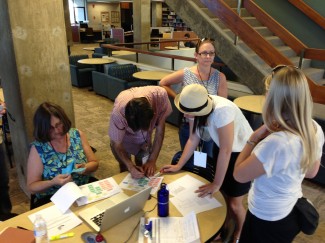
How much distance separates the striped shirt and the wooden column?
73 centimetres

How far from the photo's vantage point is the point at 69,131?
2105 millimetres

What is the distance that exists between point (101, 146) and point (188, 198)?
2.70 metres

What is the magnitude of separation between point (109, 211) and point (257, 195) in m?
0.74

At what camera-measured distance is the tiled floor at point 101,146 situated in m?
2.82

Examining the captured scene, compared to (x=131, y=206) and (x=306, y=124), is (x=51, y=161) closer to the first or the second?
(x=131, y=206)

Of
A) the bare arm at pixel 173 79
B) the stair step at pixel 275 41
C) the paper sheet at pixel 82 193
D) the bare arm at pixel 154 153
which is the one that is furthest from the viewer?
the stair step at pixel 275 41

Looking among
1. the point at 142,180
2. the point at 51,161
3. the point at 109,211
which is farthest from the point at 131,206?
the point at 51,161

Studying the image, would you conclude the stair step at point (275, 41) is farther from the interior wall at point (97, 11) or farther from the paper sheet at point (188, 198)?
the interior wall at point (97, 11)

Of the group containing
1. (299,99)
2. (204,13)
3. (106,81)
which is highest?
(204,13)

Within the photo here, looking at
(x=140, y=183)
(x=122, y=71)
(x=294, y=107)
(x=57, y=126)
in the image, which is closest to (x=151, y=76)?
(x=122, y=71)

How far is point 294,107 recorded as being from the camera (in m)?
1.23

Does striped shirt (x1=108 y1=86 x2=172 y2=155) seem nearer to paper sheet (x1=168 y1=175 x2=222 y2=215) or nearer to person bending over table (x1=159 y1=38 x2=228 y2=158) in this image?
person bending over table (x1=159 y1=38 x2=228 y2=158)

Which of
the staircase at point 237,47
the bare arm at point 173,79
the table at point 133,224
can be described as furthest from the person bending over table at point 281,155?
the staircase at point 237,47

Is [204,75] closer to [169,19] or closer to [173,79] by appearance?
[173,79]
